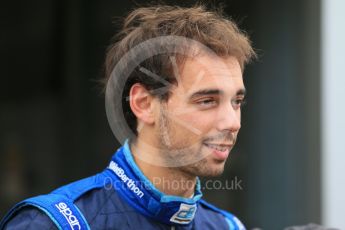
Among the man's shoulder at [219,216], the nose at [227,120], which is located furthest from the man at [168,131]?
the man's shoulder at [219,216]

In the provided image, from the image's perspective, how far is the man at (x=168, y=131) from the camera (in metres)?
2.15

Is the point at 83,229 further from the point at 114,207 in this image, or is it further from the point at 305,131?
the point at 305,131

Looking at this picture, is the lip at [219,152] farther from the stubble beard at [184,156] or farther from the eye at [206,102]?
the eye at [206,102]

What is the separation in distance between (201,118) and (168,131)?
125mm

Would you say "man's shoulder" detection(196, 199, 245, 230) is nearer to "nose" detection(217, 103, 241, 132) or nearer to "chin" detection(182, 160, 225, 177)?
"chin" detection(182, 160, 225, 177)

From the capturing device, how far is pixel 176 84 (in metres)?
2.24

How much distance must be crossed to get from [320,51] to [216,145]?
7.93ft

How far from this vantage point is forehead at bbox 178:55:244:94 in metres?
2.20

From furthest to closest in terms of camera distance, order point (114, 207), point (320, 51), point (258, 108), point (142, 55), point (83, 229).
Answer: point (258, 108)
point (320, 51)
point (142, 55)
point (114, 207)
point (83, 229)

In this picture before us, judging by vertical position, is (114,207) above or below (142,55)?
below

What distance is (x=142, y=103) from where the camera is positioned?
231 cm

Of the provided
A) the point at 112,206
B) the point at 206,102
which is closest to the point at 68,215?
the point at 112,206

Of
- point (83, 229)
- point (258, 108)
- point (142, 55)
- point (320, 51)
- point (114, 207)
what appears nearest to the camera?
point (83, 229)

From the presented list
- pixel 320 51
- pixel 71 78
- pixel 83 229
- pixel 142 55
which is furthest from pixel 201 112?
pixel 71 78
